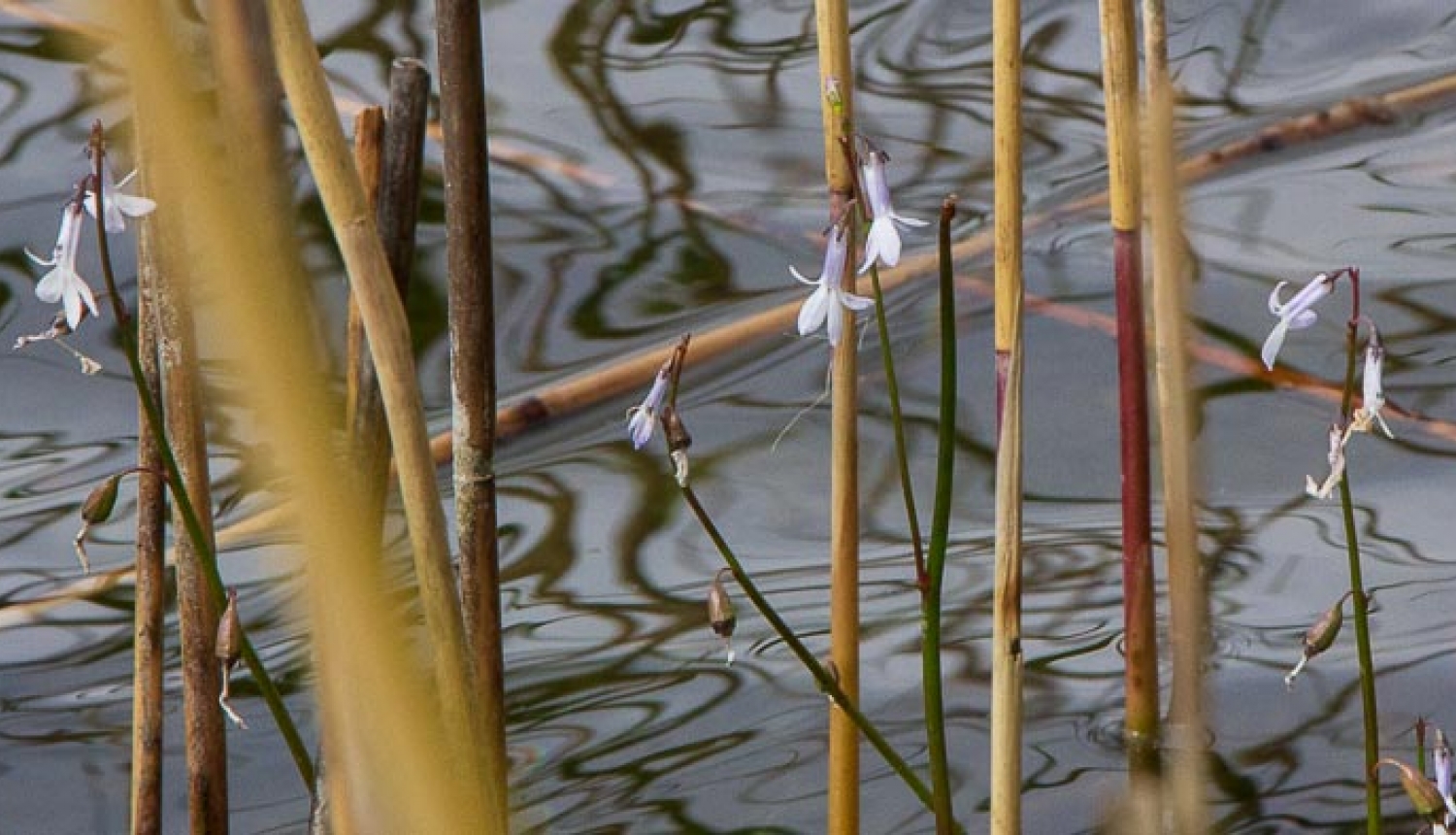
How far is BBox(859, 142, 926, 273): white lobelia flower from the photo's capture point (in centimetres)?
69

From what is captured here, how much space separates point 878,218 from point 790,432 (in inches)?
33.5

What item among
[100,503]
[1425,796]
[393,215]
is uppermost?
[393,215]

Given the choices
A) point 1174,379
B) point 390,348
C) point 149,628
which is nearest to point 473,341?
point 390,348

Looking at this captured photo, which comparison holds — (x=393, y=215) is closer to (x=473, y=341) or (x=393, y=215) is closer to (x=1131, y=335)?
(x=473, y=341)

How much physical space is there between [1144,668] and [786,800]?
0.75 ft

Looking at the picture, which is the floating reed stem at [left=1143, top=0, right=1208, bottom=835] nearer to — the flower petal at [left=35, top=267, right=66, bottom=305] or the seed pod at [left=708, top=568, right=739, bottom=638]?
the seed pod at [left=708, top=568, right=739, bottom=638]

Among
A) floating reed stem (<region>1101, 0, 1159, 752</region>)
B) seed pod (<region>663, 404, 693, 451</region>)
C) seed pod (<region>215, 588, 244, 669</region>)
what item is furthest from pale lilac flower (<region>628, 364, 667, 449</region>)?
floating reed stem (<region>1101, 0, 1159, 752</region>)

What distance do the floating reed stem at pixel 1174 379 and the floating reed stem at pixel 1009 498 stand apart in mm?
148

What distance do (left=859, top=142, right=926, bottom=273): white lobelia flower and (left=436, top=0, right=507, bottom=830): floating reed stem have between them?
136 millimetres

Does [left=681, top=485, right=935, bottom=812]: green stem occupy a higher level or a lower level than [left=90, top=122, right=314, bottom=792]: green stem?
lower

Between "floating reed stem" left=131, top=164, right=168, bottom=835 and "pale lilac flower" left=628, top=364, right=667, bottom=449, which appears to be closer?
"pale lilac flower" left=628, top=364, right=667, bottom=449

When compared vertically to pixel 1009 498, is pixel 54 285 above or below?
above

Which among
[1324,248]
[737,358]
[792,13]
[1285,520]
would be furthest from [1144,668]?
[792,13]

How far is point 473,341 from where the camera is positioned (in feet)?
2.22
